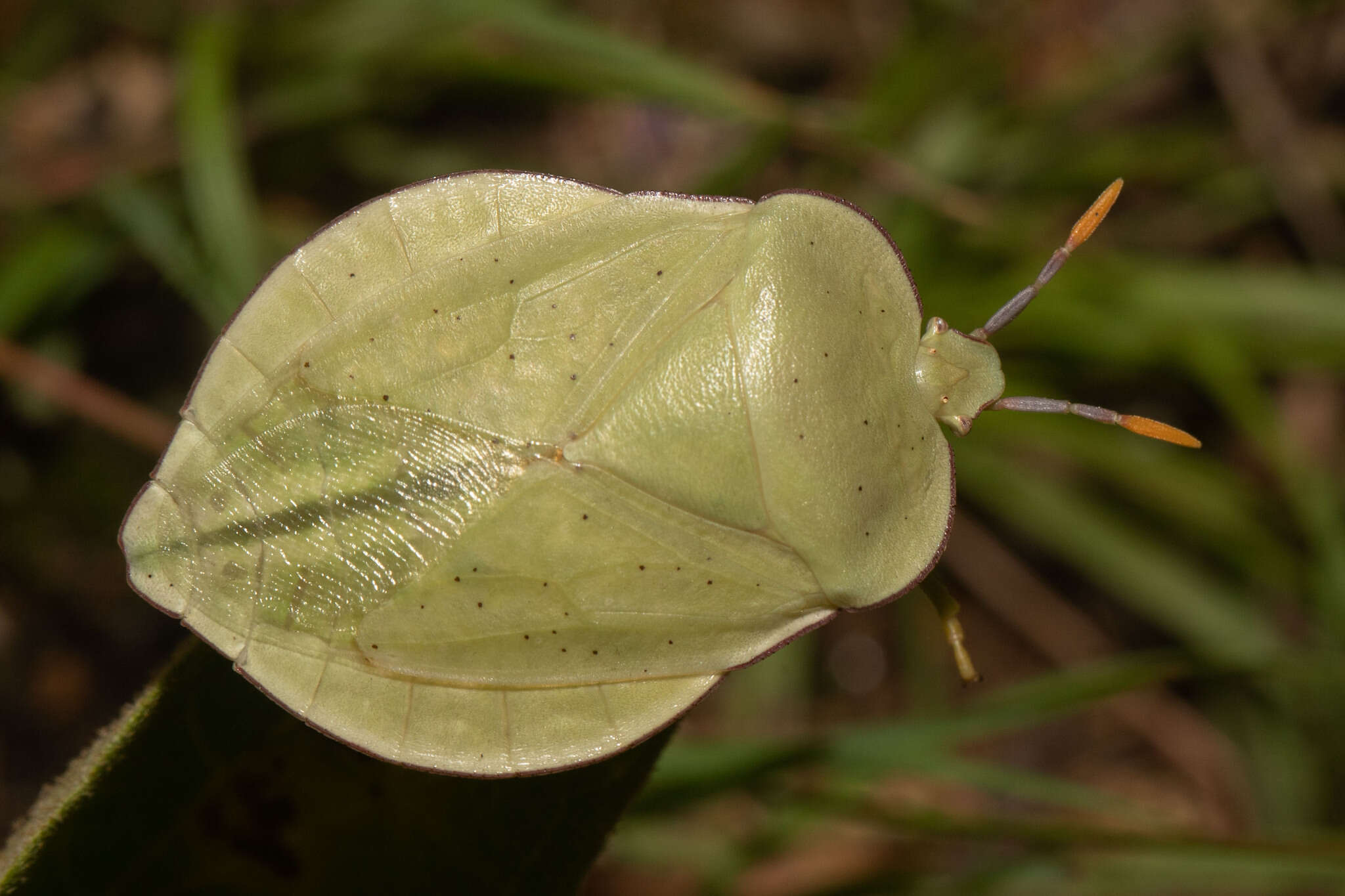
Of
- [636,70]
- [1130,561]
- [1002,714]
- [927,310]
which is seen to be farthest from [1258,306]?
[636,70]

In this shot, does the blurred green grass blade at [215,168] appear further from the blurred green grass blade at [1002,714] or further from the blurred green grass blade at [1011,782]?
the blurred green grass blade at [1011,782]

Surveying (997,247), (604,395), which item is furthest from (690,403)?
(997,247)

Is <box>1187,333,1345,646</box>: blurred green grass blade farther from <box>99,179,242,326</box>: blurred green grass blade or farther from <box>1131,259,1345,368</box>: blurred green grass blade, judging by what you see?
<box>99,179,242,326</box>: blurred green grass blade

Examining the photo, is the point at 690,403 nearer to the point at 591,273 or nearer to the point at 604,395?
the point at 604,395

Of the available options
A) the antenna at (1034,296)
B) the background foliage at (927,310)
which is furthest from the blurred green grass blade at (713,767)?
the antenna at (1034,296)

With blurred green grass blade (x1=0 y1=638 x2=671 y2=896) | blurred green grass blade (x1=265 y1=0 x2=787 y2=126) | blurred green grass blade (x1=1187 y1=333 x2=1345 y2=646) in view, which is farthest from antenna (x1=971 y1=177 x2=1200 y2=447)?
blurred green grass blade (x1=1187 y1=333 x2=1345 y2=646)

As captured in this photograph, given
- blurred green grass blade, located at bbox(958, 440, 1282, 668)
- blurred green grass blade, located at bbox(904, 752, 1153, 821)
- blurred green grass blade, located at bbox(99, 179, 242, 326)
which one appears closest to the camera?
blurred green grass blade, located at bbox(904, 752, 1153, 821)

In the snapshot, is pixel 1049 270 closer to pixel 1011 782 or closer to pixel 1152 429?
pixel 1152 429
